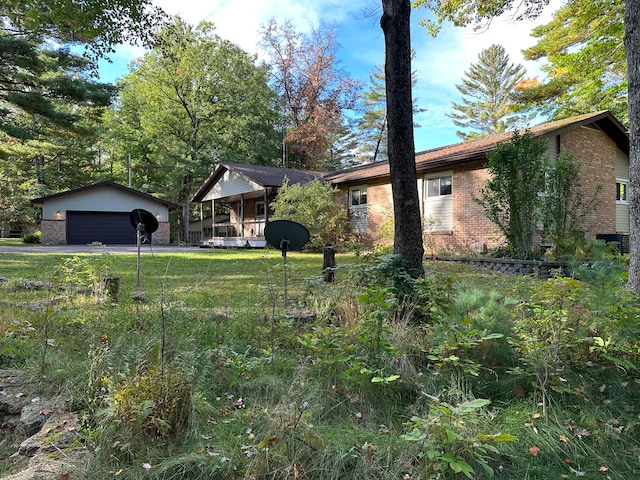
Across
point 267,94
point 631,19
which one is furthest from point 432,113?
point 631,19

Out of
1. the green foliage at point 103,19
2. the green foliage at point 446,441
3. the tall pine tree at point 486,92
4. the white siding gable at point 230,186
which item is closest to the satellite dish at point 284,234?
the green foliage at point 446,441

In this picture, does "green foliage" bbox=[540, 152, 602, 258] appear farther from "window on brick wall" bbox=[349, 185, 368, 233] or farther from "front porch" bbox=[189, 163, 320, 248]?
"front porch" bbox=[189, 163, 320, 248]

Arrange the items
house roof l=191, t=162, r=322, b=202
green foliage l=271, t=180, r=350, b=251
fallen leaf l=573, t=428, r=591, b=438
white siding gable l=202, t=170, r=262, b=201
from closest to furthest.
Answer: fallen leaf l=573, t=428, r=591, b=438, green foliage l=271, t=180, r=350, b=251, house roof l=191, t=162, r=322, b=202, white siding gable l=202, t=170, r=262, b=201

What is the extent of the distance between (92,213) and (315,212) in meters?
15.0

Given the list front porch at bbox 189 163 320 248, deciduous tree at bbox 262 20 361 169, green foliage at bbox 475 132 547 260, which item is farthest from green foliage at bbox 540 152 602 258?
deciduous tree at bbox 262 20 361 169

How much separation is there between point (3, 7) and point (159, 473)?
48.9ft

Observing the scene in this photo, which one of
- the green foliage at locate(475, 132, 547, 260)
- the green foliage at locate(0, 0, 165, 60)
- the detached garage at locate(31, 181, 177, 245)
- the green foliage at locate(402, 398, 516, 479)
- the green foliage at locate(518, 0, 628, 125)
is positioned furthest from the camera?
the detached garage at locate(31, 181, 177, 245)

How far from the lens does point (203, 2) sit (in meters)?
7.91

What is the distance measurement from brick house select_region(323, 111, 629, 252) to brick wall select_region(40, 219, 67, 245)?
16.7m

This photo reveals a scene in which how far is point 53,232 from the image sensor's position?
71.0ft

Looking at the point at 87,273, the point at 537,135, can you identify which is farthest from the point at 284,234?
the point at 537,135

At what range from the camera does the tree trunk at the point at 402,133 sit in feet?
13.7

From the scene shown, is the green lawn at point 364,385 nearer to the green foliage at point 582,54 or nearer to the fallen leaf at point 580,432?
the fallen leaf at point 580,432

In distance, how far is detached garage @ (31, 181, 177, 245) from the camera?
21.6 m
